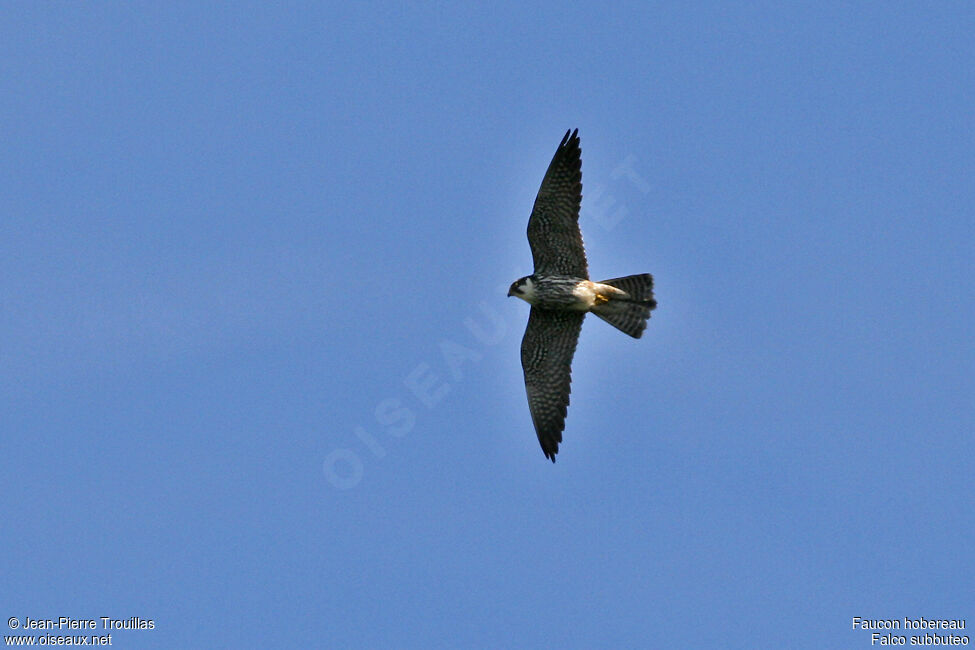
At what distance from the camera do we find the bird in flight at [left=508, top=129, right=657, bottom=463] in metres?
9.97

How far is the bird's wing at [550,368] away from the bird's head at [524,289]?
0.36 m

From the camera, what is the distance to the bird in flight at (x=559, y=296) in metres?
9.97

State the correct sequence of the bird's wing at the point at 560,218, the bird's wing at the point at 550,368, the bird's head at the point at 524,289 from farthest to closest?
the bird's wing at the point at 550,368 < the bird's head at the point at 524,289 < the bird's wing at the point at 560,218

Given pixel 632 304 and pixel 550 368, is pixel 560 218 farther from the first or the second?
pixel 550 368

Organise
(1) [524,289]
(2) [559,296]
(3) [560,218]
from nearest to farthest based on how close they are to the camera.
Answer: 1. (3) [560,218]
2. (2) [559,296]
3. (1) [524,289]

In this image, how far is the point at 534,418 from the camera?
10828mm

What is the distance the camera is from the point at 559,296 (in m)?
10.2

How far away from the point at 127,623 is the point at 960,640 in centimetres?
919

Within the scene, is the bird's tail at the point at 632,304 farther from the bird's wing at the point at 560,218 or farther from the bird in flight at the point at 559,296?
the bird's wing at the point at 560,218

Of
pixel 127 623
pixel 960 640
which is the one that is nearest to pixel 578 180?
pixel 960 640

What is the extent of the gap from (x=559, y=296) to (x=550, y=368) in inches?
42.2

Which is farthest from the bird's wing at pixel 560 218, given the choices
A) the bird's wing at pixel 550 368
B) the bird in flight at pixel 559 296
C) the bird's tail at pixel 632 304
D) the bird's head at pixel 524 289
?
the bird's wing at pixel 550 368

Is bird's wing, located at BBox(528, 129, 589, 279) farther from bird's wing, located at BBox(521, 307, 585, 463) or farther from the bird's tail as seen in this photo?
bird's wing, located at BBox(521, 307, 585, 463)

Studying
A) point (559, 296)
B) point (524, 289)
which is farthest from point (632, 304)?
point (524, 289)
